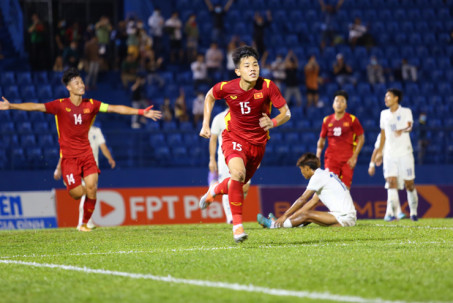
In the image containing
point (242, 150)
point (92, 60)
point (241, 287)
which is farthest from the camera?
point (92, 60)

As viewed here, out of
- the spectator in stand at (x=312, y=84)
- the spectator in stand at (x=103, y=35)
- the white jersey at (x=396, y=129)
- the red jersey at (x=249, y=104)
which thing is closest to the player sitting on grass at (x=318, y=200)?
the red jersey at (x=249, y=104)

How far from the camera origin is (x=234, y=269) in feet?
21.6

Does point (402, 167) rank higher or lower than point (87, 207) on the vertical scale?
higher

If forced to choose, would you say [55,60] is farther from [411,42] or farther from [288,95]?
[411,42]

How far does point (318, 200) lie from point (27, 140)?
9.41m

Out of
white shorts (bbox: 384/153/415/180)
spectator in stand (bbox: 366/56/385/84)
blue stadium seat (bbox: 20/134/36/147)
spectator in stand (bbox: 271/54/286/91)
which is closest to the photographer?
white shorts (bbox: 384/153/415/180)

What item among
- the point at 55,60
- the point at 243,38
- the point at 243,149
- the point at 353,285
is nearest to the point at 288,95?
the point at 243,38

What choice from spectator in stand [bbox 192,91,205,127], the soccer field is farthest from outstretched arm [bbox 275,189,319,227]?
spectator in stand [bbox 192,91,205,127]

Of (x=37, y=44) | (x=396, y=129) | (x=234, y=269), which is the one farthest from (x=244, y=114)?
(x=37, y=44)

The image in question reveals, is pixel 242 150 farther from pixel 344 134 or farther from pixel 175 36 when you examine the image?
pixel 175 36

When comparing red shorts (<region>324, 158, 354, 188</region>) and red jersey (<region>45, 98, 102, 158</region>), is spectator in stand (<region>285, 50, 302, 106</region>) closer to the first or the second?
red shorts (<region>324, 158, 354, 188</region>)

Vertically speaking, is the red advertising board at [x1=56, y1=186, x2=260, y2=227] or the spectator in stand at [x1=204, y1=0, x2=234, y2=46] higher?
the spectator in stand at [x1=204, y1=0, x2=234, y2=46]

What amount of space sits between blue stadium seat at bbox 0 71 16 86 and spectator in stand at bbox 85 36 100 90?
2084 mm

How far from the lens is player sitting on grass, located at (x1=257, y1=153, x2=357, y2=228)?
11875mm
